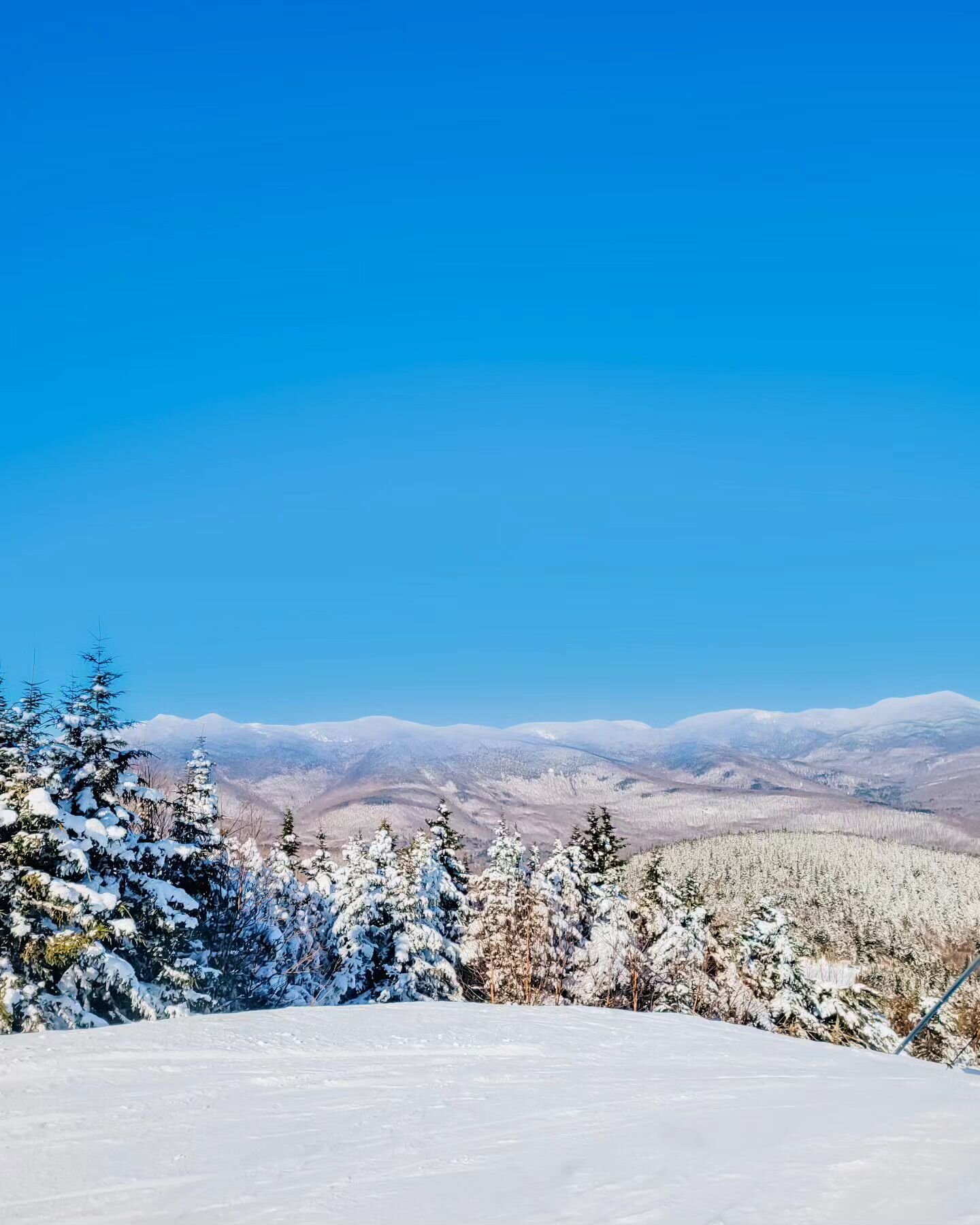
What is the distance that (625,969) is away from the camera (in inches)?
1094

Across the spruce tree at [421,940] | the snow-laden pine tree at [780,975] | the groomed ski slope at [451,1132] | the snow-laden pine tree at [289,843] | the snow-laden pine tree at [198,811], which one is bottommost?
the snow-laden pine tree at [780,975]

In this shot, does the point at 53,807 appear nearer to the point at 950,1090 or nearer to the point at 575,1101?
the point at 575,1101

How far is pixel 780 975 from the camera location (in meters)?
28.4

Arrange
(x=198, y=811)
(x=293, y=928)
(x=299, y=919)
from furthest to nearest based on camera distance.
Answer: (x=299, y=919) < (x=293, y=928) < (x=198, y=811)

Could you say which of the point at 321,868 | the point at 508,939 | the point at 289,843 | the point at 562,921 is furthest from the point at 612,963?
the point at 321,868

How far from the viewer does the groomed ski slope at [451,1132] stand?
4.69 m

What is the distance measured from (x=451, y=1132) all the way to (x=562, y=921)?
2339cm

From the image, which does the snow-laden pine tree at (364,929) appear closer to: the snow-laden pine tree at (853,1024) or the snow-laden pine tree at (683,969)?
the snow-laden pine tree at (683,969)

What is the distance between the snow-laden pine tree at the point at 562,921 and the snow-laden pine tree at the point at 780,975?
22.1 feet

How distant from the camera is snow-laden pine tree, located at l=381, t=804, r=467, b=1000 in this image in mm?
23859

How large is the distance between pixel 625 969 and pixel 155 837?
1933 centimetres

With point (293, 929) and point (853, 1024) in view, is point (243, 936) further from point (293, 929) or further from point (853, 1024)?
point (853, 1024)

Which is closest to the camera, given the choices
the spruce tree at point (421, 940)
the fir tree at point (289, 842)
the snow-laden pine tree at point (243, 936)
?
the snow-laden pine tree at point (243, 936)

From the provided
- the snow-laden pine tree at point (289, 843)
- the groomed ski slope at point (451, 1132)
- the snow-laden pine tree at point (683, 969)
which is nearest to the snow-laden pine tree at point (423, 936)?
the snow-laden pine tree at point (289, 843)
